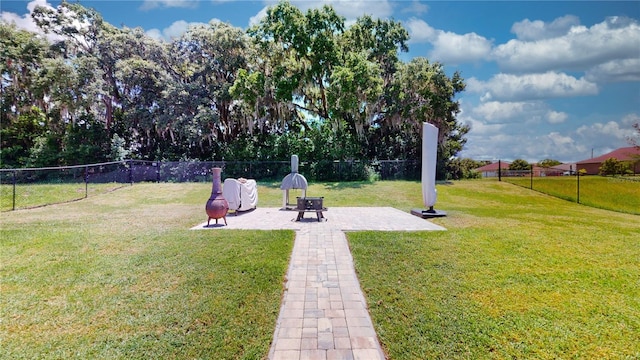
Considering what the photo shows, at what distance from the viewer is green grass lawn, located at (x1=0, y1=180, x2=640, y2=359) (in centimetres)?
288

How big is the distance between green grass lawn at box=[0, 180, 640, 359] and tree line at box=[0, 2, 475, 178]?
34.5 feet

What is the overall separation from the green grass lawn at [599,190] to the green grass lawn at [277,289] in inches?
218

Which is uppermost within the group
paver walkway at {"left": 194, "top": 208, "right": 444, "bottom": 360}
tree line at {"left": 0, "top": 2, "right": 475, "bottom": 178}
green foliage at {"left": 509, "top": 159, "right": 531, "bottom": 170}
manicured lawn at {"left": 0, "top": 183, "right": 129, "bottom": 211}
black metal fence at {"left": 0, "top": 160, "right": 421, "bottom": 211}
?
tree line at {"left": 0, "top": 2, "right": 475, "bottom": 178}

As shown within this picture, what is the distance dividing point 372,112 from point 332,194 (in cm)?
637

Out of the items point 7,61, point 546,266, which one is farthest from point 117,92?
point 546,266

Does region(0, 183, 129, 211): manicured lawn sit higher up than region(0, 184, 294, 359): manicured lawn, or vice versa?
region(0, 183, 129, 211): manicured lawn

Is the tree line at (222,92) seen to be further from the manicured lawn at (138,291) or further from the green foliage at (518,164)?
the manicured lawn at (138,291)

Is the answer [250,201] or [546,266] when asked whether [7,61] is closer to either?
[250,201]

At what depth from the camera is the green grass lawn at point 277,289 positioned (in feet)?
9.46

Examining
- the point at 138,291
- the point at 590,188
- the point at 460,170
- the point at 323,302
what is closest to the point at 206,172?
the point at 138,291

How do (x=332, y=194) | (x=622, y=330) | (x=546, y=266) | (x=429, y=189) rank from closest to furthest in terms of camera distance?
1. (x=622, y=330)
2. (x=546, y=266)
3. (x=429, y=189)
4. (x=332, y=194)

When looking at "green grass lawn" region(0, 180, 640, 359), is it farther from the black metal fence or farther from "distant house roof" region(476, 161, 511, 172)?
"distant house roof" region(476, 161, 511, 172)

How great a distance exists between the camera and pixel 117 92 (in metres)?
19.6

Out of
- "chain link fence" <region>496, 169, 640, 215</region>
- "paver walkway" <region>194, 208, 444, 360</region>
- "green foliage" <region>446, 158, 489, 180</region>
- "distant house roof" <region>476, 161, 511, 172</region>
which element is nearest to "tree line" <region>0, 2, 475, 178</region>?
"green foliage" <region>446, 158, 489, 180</region>
